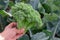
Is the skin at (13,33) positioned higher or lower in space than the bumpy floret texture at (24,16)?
lower

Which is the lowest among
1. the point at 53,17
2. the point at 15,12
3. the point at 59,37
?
the point at 59,37

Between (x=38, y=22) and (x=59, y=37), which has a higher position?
(x=38, y=22)

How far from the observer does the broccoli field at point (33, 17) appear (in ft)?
2.49

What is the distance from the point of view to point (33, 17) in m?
0.76

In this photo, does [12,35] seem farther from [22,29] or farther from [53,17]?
[53,17]

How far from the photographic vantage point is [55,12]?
3.58 ft

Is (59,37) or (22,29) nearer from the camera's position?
(22,29)

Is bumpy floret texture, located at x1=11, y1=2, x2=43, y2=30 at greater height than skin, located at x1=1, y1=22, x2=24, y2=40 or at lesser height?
greater

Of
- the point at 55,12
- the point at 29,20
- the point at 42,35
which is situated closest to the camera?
the point at 29,20

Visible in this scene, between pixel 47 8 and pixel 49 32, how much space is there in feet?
0.58

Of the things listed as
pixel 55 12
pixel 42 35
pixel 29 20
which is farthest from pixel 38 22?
pixel 55 12

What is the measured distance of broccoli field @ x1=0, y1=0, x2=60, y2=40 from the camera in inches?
29.8

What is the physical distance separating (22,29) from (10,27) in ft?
0.19

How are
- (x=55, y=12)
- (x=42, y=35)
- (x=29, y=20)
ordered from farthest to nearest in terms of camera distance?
(x=55, y=12), (x=42, y=35), (x=29, y=20)
